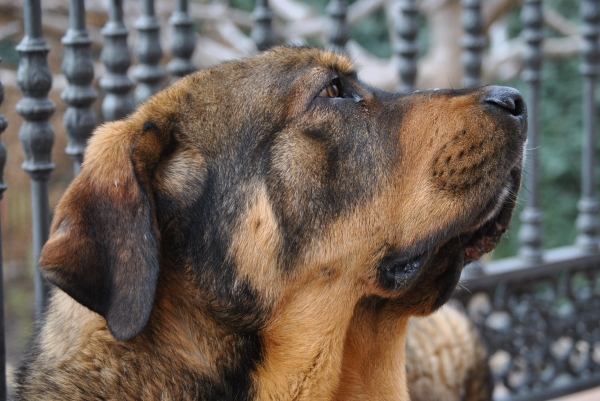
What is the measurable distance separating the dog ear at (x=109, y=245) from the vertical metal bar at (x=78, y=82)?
1105 millimetres

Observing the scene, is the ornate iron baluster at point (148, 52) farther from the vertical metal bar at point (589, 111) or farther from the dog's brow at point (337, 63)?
the vertical metal bar at point (589, 111)

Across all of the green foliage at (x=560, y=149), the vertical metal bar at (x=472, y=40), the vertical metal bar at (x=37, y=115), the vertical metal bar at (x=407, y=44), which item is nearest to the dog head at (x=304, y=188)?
the vertical metal bar at (x=37, y=115)

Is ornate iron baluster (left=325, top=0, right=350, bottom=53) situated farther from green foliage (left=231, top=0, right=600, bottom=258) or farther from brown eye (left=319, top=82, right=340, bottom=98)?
green foliage (left=231, top=0, right=600, bottom=258)

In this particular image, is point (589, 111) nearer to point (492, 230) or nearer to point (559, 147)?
point (492, 230)

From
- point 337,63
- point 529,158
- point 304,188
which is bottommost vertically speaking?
Answer: point 529,158

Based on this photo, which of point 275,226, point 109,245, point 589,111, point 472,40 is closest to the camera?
point 109,245

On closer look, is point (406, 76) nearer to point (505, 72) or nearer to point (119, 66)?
point (119, 66)

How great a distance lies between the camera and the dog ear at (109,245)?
94.7 inches

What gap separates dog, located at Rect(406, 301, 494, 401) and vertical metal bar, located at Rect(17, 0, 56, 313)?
185 cm

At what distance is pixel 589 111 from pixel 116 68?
10.4ft

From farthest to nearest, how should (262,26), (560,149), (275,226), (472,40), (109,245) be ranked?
(560,149) → (472,40) → (262,26) → (275,226) → (109,245)

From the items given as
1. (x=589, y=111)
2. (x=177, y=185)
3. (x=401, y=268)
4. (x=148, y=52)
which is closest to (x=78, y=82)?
(x=148, y=52)

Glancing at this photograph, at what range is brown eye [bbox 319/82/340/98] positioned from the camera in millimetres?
2935

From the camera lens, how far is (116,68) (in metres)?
3.80
